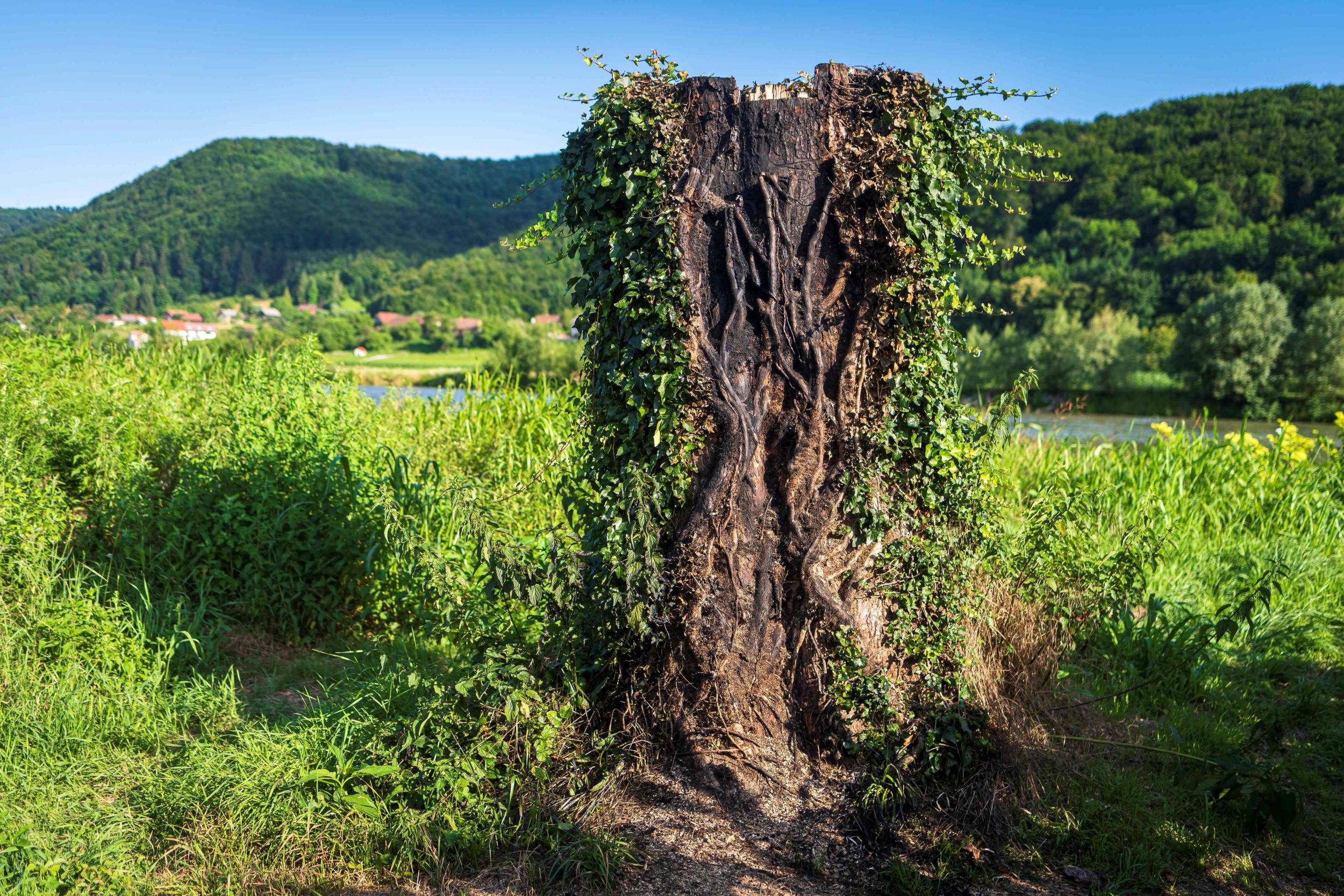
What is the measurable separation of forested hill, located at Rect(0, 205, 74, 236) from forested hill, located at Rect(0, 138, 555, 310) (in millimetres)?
214

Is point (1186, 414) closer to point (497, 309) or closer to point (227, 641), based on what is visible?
point (497, 309)

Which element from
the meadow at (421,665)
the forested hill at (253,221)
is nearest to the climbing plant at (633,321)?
the meadow at (421,665)

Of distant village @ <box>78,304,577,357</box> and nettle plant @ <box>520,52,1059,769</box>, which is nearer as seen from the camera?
nettle plant @ <box>520,52,1059,769</box>

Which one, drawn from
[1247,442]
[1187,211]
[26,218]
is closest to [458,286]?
[26,218]

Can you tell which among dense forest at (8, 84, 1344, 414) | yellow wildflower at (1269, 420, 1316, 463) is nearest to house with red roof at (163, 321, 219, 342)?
dense forest at (8, 84, 1344, 414)

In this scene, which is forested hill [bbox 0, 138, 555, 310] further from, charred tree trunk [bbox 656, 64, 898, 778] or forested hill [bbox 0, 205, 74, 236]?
charred tree trunk [bbox 656, 64, 898, 778]

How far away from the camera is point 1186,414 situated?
3688 cm

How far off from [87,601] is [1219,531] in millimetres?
6862

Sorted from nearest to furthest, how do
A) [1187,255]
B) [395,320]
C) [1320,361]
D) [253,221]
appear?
[395,320] < [253,221] < [1320,361] < [1187,255]

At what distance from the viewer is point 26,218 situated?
14.2 meters

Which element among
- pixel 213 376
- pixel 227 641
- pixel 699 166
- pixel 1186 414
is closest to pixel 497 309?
pixel 213 376

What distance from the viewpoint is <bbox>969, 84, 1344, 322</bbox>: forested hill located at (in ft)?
151

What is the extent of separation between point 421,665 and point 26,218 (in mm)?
15456

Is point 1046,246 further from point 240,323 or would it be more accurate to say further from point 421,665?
point 421,665
